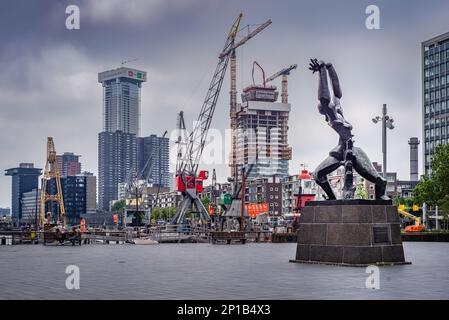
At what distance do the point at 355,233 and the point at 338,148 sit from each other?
435 centimetres

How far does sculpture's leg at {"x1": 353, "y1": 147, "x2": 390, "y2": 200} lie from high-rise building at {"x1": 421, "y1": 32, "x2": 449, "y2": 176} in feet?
410

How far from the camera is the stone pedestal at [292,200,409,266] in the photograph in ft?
82.1

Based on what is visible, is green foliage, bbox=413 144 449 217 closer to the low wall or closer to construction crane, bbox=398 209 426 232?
construction crane, bbox=398 209 426 232

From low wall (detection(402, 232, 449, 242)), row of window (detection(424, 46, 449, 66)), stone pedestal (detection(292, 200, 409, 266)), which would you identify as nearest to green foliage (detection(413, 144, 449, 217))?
low wall (detection(402, 232, 449, 242))

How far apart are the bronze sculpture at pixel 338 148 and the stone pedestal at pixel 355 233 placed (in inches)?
56.8

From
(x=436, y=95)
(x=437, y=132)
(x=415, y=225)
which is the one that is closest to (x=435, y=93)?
(x=436, y=95)

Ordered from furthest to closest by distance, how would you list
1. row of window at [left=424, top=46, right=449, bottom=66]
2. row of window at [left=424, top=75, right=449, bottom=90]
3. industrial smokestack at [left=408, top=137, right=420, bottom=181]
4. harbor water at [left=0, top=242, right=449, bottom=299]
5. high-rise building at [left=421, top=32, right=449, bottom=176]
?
industrial smokestack at [left=408, top=137, right=420, bottom=181] < high-rise building at [left=421, top=32, right=449, bottom=176] < row of window at [left=424, top=75, right=449, bottom=90] < row of window at [left=424, top=46, right=449, bottom=66] < harbor water at [left=0, top=242, right=449, bottom=299]

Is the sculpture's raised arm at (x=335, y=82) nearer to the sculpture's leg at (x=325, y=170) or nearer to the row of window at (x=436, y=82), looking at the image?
the sculpture's leg at (x=325, y=170)

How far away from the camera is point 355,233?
2516 centimetres

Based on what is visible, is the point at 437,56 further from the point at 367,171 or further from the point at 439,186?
the point at 367,171

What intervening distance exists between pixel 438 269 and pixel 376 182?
522cm

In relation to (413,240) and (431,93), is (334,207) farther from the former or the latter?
(431,93)

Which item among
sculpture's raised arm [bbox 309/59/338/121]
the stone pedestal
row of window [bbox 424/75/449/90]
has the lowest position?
the stone pedestal
